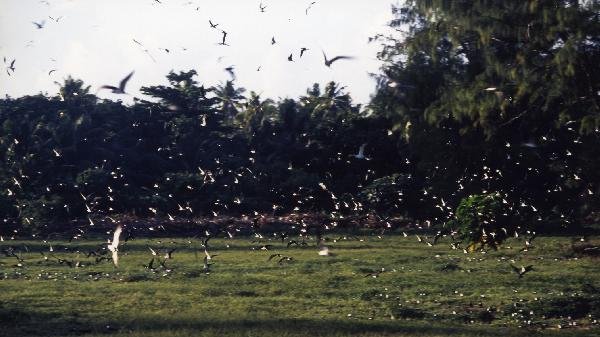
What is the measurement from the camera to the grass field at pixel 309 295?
1442 centimetres

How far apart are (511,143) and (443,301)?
1802 centimetres

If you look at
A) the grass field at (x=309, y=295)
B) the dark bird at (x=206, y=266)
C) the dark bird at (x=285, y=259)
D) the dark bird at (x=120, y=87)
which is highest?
the dark bird at (x=120, y=87)

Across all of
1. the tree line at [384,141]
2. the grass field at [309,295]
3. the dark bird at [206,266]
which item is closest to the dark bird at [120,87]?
the grass field at [309,295]

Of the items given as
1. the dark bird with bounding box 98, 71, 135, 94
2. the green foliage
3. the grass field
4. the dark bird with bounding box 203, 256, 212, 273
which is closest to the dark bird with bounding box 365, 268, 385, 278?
the grass field

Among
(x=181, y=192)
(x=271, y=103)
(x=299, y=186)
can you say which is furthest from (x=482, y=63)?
(x=271, y=103)

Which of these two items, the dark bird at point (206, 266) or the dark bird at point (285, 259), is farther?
the dark bird at point (285, 259)

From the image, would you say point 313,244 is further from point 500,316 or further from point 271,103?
point 271,103

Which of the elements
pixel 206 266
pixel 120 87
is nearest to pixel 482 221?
pixel 206 266

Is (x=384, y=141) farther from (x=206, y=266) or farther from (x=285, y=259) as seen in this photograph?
(x=206, y=266)

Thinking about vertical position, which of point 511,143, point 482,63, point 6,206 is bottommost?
point 6,206

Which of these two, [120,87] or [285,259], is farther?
[285,259]

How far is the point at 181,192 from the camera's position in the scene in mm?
41219

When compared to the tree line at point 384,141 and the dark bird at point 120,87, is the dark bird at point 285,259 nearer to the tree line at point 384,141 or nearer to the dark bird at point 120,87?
the tree line at point 384,141

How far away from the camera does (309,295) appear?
1823 cm
